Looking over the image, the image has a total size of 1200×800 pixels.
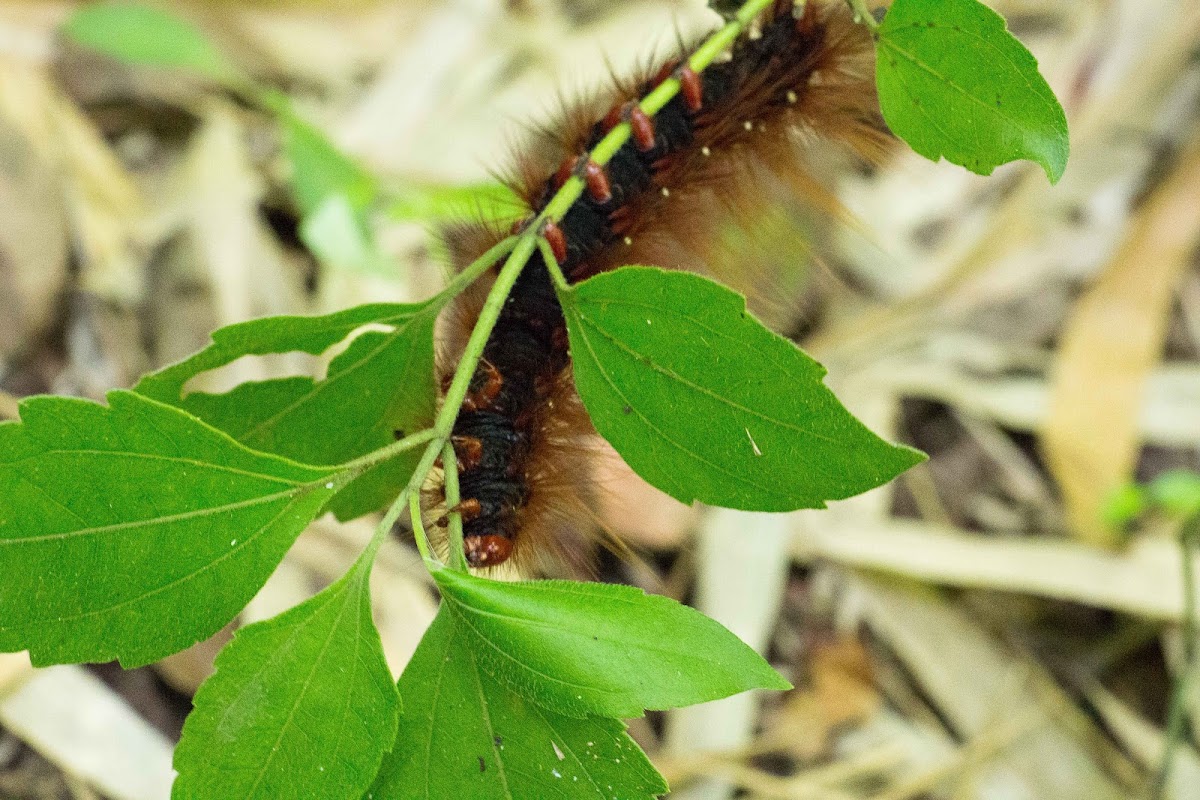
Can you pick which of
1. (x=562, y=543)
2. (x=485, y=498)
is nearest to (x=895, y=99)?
(x=485, y=498)

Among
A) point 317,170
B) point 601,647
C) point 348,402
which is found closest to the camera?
point 601,647

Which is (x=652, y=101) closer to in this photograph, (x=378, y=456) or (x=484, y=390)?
(x=484, y=390)

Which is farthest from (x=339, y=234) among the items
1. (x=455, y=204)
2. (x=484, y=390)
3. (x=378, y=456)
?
(x=378, y=456)

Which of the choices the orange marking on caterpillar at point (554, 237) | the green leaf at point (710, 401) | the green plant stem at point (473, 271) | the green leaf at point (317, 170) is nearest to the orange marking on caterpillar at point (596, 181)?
the orange marking on caterpillar at point (554, 237)

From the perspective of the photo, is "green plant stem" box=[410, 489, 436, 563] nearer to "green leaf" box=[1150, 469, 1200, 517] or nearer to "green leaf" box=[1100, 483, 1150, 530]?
"green leaf" box=[1150, 469, 1200, 517]

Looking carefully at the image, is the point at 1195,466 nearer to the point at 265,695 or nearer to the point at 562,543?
the point at 562,543

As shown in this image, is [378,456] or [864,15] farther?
[864,15]

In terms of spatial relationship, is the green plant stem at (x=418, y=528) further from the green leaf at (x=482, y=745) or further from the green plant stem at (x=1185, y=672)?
the green plant stem at (x=1185, y=672)
